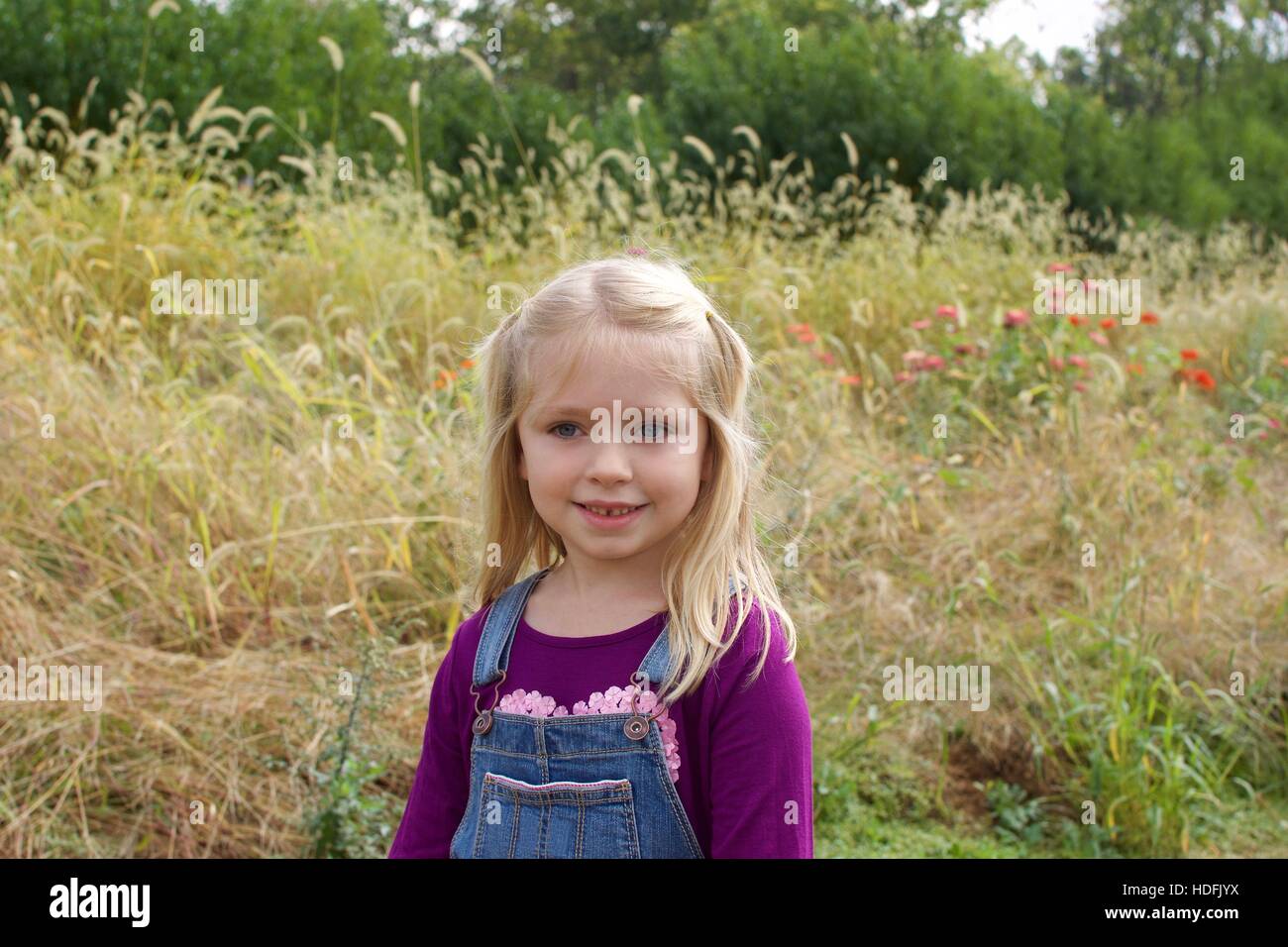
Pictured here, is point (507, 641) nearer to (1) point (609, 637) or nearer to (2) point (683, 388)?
(1) point (609, 637)

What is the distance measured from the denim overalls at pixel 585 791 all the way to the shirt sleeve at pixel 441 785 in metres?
0.09

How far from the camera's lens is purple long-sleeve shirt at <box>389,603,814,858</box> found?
145cm

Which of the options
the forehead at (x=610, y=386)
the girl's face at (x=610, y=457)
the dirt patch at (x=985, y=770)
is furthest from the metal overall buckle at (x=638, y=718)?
the dirt patch at (x=985, y=770)

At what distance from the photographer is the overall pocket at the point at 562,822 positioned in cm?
150

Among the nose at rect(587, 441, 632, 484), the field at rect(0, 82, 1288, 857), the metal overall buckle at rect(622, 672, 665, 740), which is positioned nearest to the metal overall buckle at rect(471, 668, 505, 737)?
the metal overall buckle at rect(622, 672, 665, 740)

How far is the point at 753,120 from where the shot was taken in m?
10.3

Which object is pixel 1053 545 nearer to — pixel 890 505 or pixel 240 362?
pixel 890 505

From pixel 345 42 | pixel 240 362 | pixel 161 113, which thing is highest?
pixel 345 42

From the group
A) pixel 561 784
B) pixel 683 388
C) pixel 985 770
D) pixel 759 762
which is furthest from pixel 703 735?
pixel 985 770

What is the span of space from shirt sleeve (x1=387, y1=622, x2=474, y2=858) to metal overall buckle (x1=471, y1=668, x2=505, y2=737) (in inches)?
1.4

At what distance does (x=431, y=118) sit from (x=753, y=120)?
2.54 meters

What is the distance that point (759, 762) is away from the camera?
145cm

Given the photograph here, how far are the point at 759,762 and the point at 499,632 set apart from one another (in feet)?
1.22

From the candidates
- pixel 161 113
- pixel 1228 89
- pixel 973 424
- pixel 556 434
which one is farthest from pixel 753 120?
pixel 1228 89
